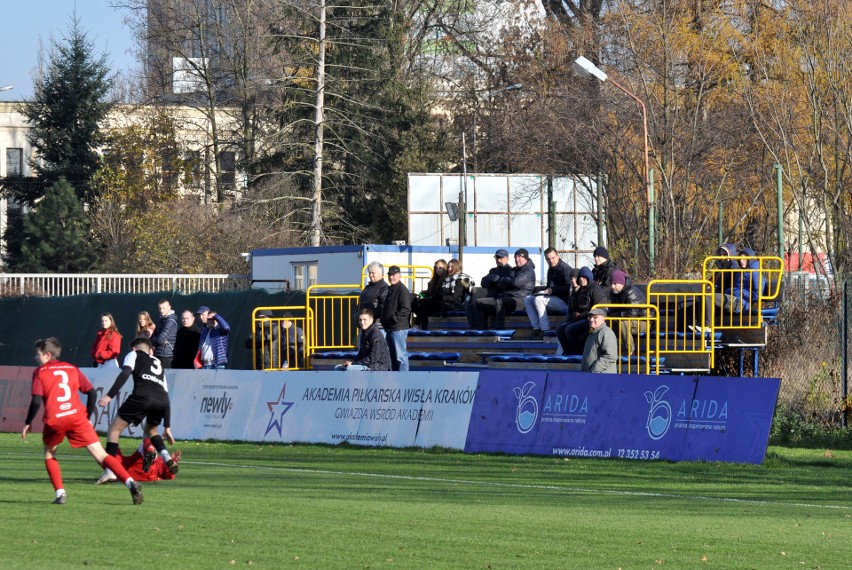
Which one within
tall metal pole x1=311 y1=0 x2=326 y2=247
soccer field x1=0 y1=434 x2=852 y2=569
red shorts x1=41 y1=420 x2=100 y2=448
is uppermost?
tall metal pole x1=311 y1=0 x2=326 y2=247

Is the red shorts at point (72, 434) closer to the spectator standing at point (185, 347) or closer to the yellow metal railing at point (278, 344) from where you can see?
the spectator standing at point (185, 347)

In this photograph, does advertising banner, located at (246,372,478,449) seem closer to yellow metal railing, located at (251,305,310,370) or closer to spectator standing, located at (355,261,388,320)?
spectator standing, located at (355,261,388,320)

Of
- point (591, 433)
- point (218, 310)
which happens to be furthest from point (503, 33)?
point (591, 433)

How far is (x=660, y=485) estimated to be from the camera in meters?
14.0

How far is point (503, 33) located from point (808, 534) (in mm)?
44250

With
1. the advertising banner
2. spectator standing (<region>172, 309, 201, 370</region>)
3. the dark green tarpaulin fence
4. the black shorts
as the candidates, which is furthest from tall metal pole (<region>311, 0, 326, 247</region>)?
the black shorts

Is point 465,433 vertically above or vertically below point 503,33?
below

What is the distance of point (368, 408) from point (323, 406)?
0.87 m

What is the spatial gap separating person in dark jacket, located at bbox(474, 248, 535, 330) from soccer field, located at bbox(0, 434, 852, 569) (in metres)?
5.92

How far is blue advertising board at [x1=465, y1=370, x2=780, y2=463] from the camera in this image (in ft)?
51.6

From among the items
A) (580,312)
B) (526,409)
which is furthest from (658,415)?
(580,312)

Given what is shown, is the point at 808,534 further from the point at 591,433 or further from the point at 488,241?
the point at 488,241

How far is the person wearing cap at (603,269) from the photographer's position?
19.7m

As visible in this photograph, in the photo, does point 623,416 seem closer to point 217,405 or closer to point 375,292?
point 375,292
